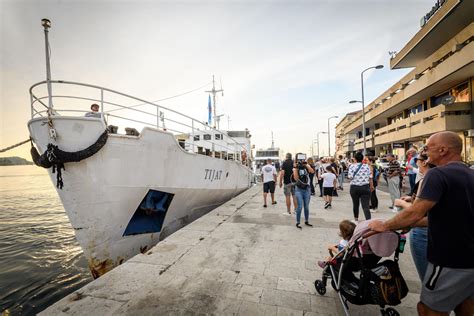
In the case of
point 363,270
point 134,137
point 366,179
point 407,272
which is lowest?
point 407,272

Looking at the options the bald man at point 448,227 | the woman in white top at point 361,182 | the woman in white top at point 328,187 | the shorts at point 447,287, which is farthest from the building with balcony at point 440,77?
the shorts at point 447,287

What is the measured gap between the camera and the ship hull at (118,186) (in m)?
3.94

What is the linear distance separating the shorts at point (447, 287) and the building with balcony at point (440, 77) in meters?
16.7

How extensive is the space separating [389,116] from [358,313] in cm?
3240

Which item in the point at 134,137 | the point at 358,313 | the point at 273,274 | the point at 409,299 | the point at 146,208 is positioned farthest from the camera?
the point at 146,208

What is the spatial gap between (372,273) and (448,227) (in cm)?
80

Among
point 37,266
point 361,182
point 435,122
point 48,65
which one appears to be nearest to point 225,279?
point 361,182

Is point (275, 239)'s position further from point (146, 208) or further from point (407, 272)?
point (146, 208)

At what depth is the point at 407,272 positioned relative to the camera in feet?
10.8

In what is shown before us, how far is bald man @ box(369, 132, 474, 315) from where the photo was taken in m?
1.52

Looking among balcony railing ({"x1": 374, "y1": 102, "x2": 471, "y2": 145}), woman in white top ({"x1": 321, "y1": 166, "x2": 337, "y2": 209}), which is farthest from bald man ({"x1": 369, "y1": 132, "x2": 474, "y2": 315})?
balcony railing ({"x1": 374, "y1": 102, "x2": 471, "y2": 145})

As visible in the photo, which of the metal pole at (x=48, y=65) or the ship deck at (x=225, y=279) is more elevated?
the metal pole at (x=48, y=65)

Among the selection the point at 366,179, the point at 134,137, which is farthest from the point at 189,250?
the point at 366,179

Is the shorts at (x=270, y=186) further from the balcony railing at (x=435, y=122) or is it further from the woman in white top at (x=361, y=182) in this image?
the balcony railing at (x=435, y=122)
